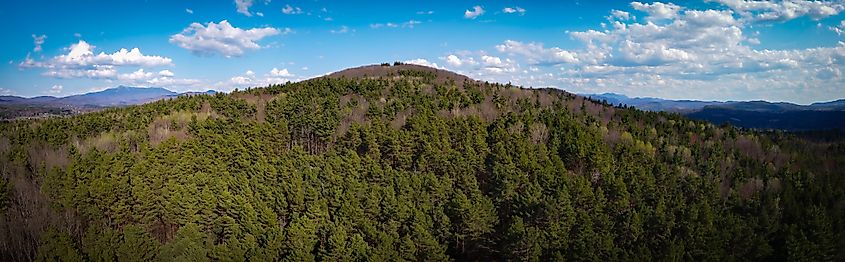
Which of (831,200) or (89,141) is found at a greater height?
(89,141)

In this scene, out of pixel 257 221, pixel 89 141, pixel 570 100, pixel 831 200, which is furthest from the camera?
pixel 570 100

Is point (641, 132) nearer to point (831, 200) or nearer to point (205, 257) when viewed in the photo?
point (831, 200)

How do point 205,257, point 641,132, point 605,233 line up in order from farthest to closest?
point 641,132, point 605,233, point 205,257

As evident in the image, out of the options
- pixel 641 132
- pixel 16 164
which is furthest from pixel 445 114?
pixel 16 164

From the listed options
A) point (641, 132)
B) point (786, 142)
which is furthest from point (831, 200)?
point (786, 142)

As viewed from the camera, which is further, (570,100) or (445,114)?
(570,100)

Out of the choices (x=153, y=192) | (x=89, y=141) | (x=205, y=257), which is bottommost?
(x=205, y=257)
